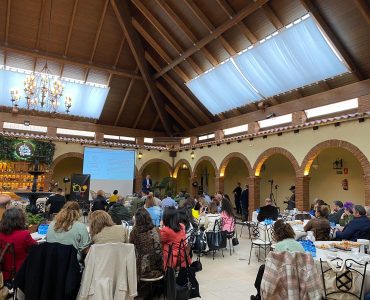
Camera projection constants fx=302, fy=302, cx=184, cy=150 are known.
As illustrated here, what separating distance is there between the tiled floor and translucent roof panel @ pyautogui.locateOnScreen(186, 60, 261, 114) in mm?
6998

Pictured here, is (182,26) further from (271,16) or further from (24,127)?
(24,127)

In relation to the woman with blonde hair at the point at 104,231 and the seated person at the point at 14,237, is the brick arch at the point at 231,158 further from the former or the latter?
the seated person at the point at 14,237

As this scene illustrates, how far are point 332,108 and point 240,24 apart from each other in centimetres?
403

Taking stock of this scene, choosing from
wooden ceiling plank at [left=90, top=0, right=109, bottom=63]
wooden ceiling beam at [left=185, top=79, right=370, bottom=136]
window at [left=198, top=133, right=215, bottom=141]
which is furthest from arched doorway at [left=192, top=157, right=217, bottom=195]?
wooden ceiling plank at [left=90, top=0, right=109, bottom=63]

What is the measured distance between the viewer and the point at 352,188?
33.2 feet

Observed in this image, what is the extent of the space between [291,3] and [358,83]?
311 cm

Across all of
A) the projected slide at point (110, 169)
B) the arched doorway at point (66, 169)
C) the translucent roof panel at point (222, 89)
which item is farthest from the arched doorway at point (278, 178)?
the arched doorway at point (66, 169)

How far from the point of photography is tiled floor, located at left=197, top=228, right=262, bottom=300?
4.37 metres

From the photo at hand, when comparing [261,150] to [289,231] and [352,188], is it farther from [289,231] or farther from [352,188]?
[289,231]

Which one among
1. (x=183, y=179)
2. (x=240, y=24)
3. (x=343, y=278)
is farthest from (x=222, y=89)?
(x=343, y=278)

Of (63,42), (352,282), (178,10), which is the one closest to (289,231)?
(352,282)

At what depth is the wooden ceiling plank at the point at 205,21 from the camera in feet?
33.0

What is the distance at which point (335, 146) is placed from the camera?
8.96 meters

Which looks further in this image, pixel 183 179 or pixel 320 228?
pixel 183 179
